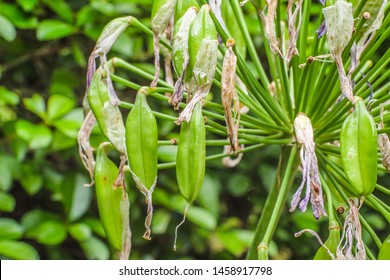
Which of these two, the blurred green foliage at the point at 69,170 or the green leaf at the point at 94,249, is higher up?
the blurred green foliage at the point at 69,170

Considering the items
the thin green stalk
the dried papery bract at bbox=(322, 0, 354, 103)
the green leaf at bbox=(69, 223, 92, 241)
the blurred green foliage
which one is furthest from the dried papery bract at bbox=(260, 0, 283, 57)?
the green leaf at bbox=(69, 223, 92, 241)

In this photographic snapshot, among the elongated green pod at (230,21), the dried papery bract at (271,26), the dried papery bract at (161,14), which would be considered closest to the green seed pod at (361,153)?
the dried papery bract at (271,26)

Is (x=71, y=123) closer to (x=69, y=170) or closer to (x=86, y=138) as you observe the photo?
(x=69, y=170)

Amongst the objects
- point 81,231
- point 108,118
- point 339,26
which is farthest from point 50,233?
point 339,26

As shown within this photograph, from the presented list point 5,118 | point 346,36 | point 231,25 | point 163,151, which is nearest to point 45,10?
point 5,118

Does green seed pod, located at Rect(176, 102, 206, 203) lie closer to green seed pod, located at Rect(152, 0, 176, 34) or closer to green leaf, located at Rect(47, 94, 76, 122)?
green seed pod, located at Rect(152, 0, 176, 34)

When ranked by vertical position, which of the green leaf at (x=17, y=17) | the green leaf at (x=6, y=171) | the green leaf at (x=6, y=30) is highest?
the green leaf at (x=17, y=17)

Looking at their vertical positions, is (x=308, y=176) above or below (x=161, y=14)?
below

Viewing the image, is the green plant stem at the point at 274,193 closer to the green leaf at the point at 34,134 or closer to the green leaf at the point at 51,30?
the green leaf at the point at 34,134
